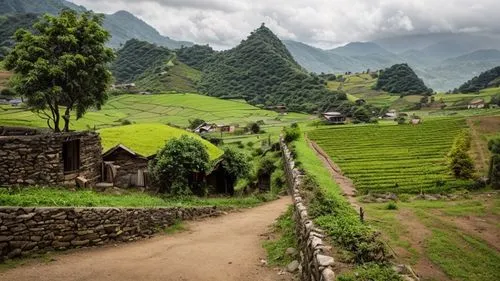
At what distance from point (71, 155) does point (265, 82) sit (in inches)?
5942

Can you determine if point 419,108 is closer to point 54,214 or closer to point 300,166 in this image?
point 300,166

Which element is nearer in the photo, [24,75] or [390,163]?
[24,75]

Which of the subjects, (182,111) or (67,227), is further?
(182,111)

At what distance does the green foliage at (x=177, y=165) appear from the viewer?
26.6 meters

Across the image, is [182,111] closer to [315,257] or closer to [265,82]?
[265,82]

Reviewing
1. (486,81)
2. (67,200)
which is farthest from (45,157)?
(486,81)

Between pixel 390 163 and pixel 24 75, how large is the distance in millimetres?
35275

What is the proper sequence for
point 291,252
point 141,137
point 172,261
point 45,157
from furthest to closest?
1. point 141,137
2. point 45,157
3. point 172,261
4. point 291,252

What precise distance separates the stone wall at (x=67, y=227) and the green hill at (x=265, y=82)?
11375 cm

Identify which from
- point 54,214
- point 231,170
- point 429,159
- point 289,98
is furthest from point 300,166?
point 289,98

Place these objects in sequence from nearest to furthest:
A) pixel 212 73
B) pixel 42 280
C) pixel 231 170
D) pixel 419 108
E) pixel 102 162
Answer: pixel 42 280 < pixel 102 162 < pixel 231 170 < pixel 419 108 < pixel 212 73

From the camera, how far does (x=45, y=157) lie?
20609 millimetres

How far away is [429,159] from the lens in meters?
45.9

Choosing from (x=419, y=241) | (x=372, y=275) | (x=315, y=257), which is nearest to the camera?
(x=372, y=275)
